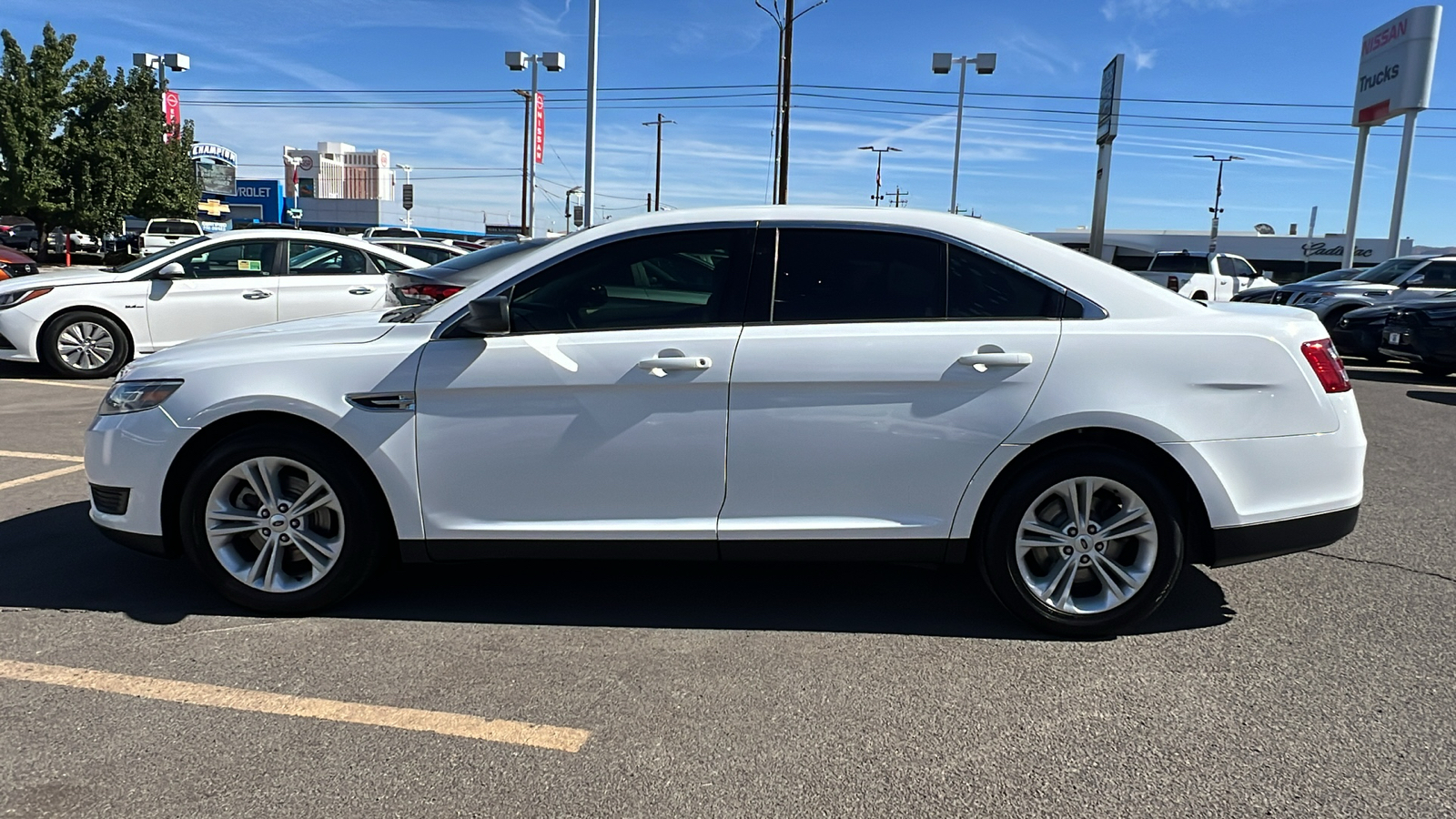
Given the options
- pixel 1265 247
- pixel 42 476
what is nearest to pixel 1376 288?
pixel 42 476

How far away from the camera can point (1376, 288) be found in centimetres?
1545

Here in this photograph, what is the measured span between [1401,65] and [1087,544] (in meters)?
33.3

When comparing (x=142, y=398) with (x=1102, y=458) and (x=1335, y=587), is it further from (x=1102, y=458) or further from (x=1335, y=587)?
(x=1335, y=587)

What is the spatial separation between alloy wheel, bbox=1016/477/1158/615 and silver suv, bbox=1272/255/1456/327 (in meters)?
12.2

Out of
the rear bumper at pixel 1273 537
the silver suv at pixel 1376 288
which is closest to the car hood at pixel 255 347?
→ the rear bumper at pixel 1273 537

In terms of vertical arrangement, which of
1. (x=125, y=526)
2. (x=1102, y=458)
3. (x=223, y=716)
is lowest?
(x=223, y=716)

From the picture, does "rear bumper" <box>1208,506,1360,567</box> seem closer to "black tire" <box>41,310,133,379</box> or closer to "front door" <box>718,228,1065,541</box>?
"front door" <box>718,228,1065,541</box>

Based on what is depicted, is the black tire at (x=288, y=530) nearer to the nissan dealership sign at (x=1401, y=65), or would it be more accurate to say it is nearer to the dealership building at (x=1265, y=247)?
the nissan dealership sign at (x=1401, y=65)

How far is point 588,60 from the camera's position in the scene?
66.9 feet

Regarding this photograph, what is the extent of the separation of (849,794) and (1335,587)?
2.94m

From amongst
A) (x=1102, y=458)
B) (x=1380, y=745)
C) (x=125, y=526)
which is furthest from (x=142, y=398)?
(x=1380, y=745)

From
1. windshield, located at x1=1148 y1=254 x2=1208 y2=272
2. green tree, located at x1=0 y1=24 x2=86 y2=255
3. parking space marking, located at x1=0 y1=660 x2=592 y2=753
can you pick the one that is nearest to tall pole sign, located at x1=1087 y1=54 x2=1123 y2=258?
windshield, located at x1=1148 y1=254 x2=1208 y2=272

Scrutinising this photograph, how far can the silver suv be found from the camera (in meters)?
14.8

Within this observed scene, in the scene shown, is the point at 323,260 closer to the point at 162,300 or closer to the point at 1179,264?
the point at 162,300
